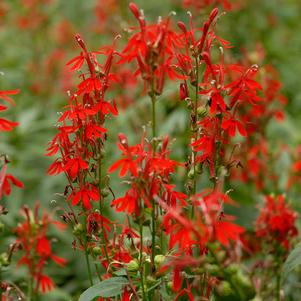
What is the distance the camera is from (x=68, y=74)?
4535 mm

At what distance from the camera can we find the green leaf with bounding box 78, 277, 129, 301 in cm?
155

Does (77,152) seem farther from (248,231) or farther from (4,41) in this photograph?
(4,41)

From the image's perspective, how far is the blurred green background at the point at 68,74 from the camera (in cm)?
330

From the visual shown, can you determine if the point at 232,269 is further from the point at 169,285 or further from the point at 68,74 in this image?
the point at 68,74

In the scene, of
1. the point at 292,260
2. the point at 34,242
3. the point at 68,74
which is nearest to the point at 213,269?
the point at 292,260

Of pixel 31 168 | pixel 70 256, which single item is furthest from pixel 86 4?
pixel 70 256

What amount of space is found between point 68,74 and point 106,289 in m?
3.12

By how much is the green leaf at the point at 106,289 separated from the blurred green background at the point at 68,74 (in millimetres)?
1021

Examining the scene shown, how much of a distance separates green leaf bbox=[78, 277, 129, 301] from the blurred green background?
1021 mm

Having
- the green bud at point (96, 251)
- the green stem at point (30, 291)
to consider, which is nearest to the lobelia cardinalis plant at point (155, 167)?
the green bud at point (96, 251)

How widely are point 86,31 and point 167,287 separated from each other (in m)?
4.47

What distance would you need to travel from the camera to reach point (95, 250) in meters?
1.74

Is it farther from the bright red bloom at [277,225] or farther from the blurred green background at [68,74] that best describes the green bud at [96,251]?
the blurred green background at [68,74]

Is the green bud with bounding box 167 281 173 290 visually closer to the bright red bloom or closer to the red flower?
the red flower
